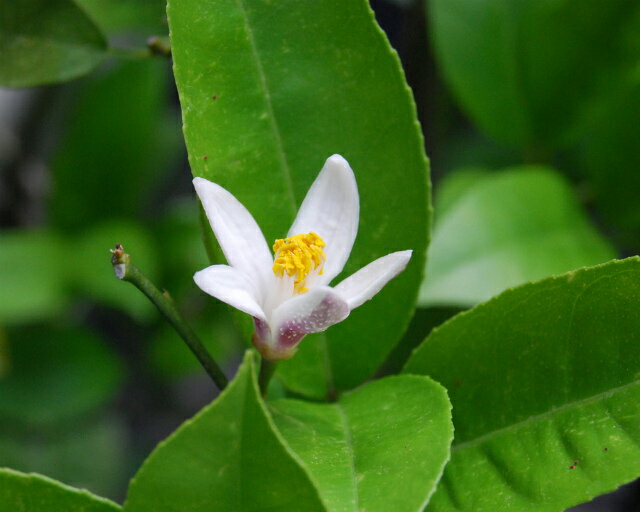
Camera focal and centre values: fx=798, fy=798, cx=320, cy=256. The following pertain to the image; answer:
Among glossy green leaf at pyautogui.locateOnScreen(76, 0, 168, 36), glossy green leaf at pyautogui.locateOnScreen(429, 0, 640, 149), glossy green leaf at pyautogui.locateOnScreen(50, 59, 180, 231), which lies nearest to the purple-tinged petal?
glossy green leaf at pyautogui.locateOnScreen(429, 0, 640, 149)

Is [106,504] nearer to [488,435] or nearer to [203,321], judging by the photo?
[488,435]

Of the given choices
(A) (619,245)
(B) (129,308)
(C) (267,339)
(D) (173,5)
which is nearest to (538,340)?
(C) (267,339)

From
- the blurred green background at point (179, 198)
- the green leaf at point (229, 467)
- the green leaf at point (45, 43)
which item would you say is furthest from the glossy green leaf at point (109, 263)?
the green leaf at point (229, 467)

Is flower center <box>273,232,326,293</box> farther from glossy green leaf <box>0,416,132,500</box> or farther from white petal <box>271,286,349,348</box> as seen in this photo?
glossy green leaf <box>0,416,132,500</box>

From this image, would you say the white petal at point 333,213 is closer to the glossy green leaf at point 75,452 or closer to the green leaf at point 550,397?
the green leaf at point 550,397

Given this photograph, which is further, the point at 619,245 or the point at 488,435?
the point at 619,245

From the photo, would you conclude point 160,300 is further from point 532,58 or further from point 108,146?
point 108,146

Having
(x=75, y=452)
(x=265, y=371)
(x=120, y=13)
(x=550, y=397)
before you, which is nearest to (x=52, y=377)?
(x=75, y=452)
